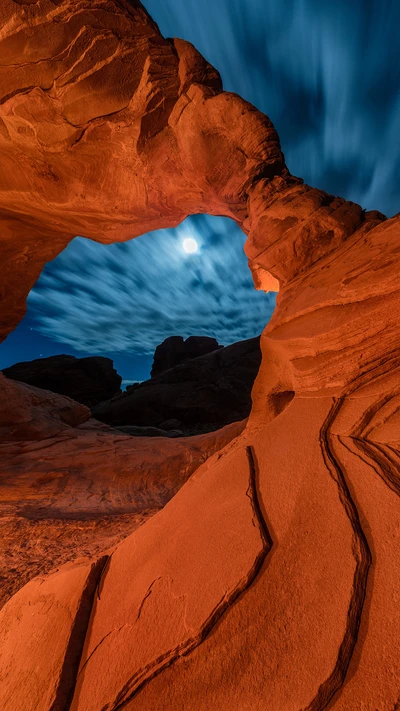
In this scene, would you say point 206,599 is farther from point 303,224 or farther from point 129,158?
point 129,158

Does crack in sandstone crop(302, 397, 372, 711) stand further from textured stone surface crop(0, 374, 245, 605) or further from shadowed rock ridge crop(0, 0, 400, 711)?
textured stone surface crop(0, 374, 245, 605)

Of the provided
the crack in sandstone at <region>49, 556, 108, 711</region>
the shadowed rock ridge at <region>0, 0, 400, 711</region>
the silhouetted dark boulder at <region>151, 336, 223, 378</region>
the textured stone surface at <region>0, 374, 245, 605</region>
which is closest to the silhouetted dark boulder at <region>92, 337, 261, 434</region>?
the textured stone surface at <region>0, 374, 245, 605</region>

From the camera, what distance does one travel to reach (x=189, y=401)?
1493 centimetres

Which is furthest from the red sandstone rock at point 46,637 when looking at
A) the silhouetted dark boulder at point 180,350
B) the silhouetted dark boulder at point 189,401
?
the silhouetted dark boulder at point 180,350

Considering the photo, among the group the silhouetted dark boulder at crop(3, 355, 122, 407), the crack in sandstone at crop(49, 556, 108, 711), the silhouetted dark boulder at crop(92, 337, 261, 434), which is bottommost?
the crack in sandstone at crop(49, 556, 108, 711)

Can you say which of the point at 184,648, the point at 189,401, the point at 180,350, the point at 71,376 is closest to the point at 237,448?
the point at 184,648

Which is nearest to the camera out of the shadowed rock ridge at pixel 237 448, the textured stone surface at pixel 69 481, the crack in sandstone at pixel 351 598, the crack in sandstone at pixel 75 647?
the crack in sandstone at pixel 351 598

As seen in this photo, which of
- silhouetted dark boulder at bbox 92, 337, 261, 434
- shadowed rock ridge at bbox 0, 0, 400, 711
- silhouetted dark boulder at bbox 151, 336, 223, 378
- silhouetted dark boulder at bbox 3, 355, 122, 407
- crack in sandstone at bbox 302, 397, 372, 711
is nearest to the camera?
crack in sandstone at bbox 302, 397, 372, 711

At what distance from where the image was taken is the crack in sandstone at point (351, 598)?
86 cm

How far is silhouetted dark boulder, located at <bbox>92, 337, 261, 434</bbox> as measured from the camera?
14.6 metres

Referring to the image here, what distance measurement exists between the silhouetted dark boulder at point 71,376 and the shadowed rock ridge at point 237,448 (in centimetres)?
1504

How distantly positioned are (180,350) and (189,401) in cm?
1175

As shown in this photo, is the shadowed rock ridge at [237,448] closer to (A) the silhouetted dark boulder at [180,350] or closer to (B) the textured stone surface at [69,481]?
(B) the textured stone surface at [69,481]

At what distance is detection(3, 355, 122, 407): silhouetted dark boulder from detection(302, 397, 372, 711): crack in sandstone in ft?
63.5
